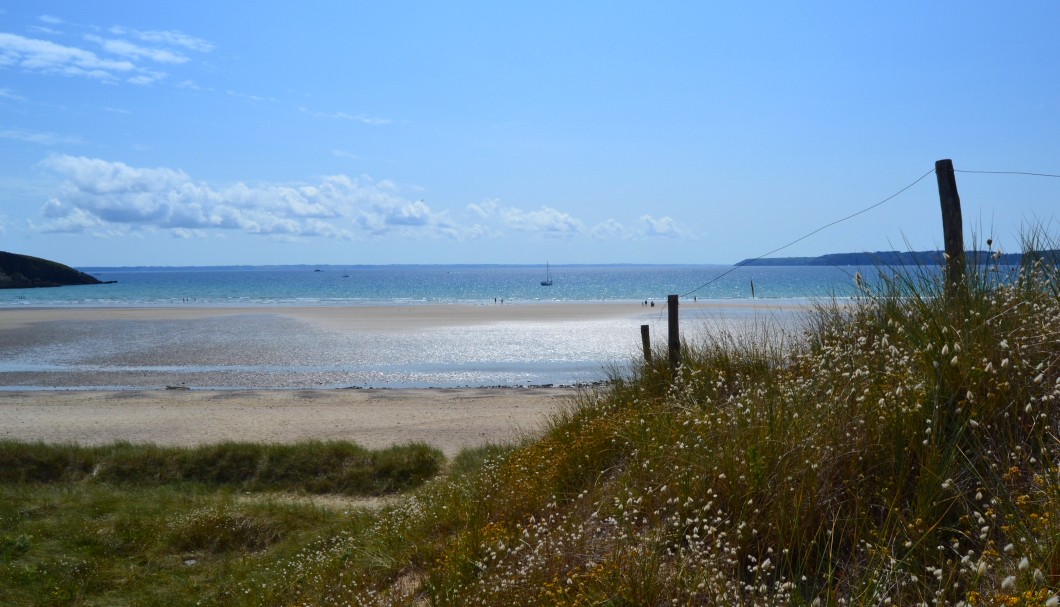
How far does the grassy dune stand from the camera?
3.80 m

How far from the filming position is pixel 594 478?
21.0ft

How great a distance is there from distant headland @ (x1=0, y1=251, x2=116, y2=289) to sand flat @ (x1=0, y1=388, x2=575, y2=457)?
96.2 metres

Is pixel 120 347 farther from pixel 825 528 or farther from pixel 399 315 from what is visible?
pixel 825 528

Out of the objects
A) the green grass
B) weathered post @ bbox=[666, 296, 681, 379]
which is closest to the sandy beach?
the green grass

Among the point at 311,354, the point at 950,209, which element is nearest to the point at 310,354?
the point at 311,354

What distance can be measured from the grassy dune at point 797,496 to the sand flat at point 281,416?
672 cm

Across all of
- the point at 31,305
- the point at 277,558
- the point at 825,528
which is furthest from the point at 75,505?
the point at 31,305

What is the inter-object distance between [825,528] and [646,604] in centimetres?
116

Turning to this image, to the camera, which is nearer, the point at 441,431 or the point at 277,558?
the point at 277,558

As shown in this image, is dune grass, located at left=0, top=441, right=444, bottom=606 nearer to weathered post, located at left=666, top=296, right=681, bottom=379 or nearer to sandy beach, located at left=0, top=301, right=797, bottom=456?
sandy beach, located at left=0, top=301, right=797, bottom=456

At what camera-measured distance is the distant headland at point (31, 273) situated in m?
103

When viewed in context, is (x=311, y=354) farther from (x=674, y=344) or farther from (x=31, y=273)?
(x=31, y=273)

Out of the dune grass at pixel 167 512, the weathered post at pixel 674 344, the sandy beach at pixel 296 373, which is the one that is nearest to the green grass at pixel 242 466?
the dune grass at pixel 167 512

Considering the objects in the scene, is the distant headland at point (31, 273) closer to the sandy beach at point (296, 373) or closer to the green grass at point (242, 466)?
the sandy beach at point (296, 373)
